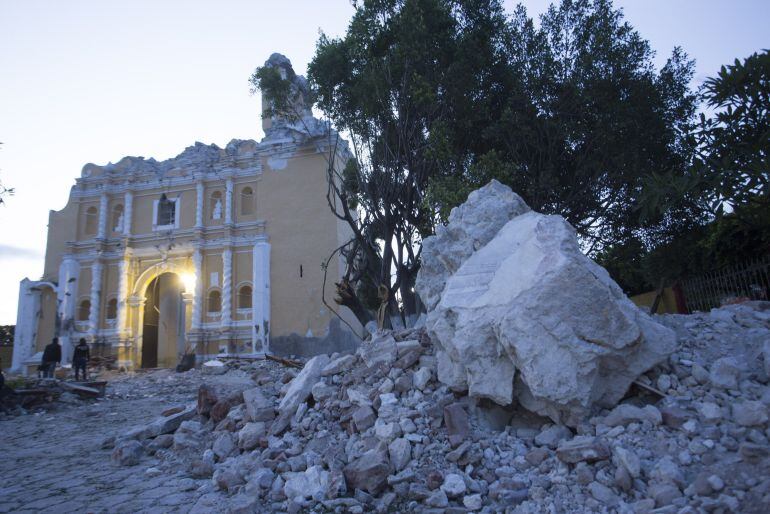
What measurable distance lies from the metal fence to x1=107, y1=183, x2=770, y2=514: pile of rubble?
318cm

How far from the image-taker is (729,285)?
313 inches

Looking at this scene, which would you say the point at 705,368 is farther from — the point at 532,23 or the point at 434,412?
the point at 532,23

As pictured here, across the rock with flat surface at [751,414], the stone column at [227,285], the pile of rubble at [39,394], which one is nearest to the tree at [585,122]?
the rock with flat surface at [751,414]

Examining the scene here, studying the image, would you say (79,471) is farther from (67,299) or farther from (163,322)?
(163,322)

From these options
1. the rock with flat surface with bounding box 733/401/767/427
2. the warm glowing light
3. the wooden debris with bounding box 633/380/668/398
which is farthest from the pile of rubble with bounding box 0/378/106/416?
the rock with flat surface with bounding box 733/401/767/427

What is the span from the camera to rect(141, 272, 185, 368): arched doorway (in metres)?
20.3

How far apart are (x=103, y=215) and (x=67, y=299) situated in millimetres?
3518

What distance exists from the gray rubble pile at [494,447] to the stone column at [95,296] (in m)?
15.8

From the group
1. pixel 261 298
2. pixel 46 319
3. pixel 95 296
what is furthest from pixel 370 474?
pixel 46 319

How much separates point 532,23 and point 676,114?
3.23 metres

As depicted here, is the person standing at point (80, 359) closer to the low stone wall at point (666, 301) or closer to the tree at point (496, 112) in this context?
the tree at point (496, 112)

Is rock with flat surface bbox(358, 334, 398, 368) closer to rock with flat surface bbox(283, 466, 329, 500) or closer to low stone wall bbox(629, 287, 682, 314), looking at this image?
rock with flat surface bbox(283, 466, 329, 500)

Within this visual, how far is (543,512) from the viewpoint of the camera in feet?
9.70

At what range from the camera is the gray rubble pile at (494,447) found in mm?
2924
